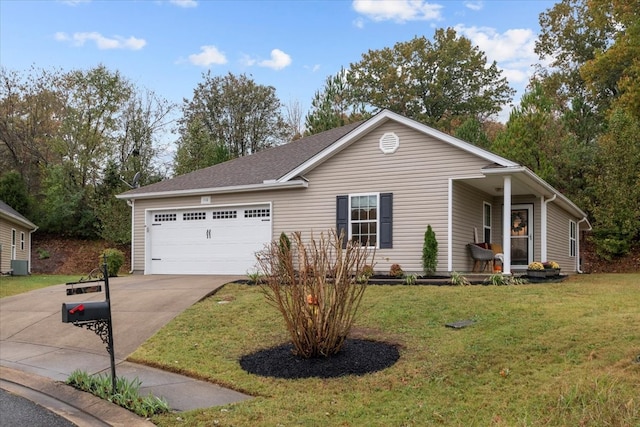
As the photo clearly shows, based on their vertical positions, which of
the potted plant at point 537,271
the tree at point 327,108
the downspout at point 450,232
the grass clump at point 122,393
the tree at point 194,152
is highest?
the tree at point 327,108

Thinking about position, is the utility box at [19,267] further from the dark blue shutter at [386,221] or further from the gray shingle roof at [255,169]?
the dark blue shutter at [386,221]

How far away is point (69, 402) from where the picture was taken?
5656 millimetres

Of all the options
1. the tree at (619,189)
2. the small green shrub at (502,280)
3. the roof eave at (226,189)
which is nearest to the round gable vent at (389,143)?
the roof eave at (226,189)

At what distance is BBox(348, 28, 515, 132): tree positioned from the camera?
3447 cm

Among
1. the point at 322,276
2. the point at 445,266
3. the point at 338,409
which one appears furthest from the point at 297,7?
the point at 338,409

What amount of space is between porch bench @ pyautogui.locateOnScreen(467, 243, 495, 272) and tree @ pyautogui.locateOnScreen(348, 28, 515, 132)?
2126cm

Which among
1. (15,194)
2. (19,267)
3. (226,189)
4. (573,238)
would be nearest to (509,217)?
(226,189)

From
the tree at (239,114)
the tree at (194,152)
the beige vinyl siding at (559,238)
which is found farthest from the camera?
the tree at (239,114)

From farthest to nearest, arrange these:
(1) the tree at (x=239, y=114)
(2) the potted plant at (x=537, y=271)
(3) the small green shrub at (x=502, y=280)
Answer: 1. (1) the tree at (x=239, y=114)
2. (2) the potted plant at (x=537, y=271)
3. (3) the small green shrub at (x=502, y=280)

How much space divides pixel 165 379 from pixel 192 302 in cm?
411

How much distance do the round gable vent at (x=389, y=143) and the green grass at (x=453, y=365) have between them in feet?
17.4

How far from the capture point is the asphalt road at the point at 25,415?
4.95 m

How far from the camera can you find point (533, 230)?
15.5 meters

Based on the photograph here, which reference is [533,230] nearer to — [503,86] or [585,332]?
[585,332]
